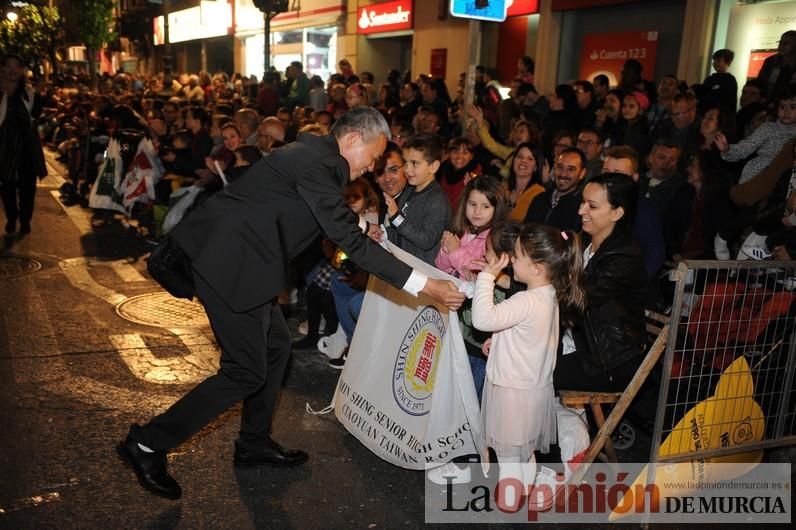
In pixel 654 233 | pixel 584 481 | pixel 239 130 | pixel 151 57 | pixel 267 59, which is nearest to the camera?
pixel 584 481

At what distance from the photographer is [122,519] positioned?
347 centimetres

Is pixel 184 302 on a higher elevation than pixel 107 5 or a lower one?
lower

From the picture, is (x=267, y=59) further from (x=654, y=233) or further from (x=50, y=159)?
(x=654, y=233)

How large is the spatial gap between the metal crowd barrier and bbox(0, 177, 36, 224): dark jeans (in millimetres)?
8468

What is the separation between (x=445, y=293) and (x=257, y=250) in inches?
38.6

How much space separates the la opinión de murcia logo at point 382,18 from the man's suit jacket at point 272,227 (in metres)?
15.3

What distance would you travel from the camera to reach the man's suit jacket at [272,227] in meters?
3.54

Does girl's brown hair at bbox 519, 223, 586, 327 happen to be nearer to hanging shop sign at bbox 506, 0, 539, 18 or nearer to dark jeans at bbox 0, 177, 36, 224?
dark jeans at bbox 0, 177, 36, 224

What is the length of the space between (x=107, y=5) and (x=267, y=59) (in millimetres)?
18605

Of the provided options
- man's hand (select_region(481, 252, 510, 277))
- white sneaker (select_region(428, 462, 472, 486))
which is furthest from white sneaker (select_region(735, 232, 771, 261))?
white sneaker (select_region(428, 462, 472, 486))

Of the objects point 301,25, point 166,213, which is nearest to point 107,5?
point 301,25

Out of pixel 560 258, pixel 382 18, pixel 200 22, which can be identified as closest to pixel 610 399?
pixel 560 258

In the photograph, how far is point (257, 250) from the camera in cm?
356

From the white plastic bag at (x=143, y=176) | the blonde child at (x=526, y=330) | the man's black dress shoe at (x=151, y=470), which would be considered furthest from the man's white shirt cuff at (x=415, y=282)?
the white plastic bag at (x=143, y=176)
